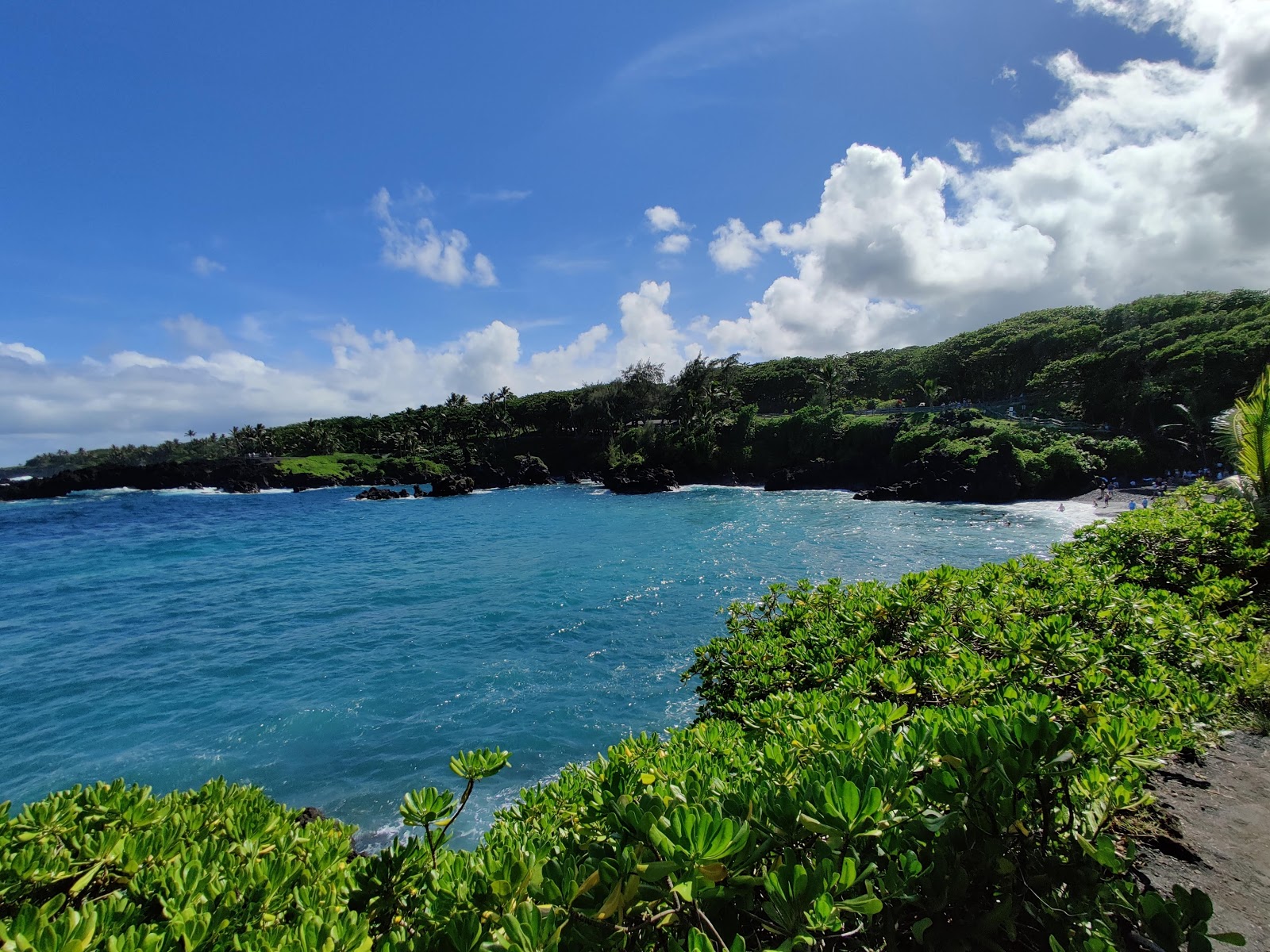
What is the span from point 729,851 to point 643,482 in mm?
53669

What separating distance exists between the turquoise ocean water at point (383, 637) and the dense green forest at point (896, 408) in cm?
1557

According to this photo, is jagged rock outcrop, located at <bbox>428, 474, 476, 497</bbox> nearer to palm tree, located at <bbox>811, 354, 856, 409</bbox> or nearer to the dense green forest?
the dense green forest

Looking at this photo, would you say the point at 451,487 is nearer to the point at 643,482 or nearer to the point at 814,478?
the point at 643,482

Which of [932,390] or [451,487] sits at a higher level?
[932,390]

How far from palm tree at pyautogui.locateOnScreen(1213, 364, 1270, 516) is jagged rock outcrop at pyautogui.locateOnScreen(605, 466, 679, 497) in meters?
45.6

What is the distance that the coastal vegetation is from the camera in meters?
1.59

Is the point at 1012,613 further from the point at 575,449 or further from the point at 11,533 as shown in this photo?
the point at 575,449

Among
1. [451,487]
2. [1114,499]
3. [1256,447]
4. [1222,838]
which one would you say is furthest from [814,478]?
[1222,838]

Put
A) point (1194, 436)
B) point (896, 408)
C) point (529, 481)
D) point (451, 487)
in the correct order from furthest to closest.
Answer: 1. point (529, 481)
2. point (896, 408)
3. point (451, 487)
4. point (1194, 436)

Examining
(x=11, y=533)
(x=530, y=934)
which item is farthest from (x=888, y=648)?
(x=11, y=533)

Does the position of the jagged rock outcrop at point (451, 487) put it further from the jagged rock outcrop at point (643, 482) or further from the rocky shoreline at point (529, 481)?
the jagged rock outcrop at point (643, 482)

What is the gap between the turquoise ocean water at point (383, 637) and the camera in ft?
30.8

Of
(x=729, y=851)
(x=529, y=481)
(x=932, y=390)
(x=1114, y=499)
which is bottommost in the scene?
(x=1114, y=499)

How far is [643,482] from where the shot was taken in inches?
2174
